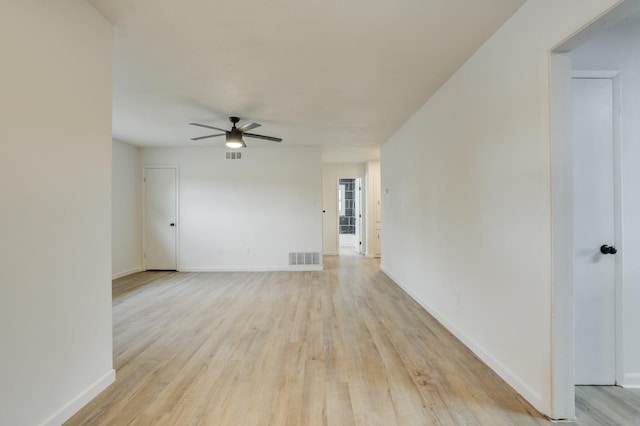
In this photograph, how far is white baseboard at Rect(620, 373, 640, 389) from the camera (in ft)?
6.03

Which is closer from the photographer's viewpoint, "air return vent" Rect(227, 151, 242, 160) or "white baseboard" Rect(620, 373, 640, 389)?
"white baseboard" Rect(620, 373, 640, 389)

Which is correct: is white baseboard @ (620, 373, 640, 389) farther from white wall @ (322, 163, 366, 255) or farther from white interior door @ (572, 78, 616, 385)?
white wall @ (322, 163, 366, 255)

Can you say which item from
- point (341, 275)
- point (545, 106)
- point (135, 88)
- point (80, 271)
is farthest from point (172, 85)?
point (341, 275)

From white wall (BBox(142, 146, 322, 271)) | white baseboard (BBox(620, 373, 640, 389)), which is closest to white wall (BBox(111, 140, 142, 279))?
white wall (BBox(142, 146, 322, 271))

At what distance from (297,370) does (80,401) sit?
1.29 meters

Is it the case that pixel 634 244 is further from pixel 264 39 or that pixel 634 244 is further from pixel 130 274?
pixel 130 274

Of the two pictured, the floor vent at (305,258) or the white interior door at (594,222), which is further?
the floor vent at (305,258)

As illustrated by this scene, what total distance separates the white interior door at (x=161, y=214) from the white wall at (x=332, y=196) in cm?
368

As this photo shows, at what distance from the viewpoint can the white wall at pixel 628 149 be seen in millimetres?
1829

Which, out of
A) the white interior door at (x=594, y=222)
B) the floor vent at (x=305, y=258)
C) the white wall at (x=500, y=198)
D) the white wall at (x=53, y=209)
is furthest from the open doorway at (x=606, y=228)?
the floor vent at (x=305, y=258)

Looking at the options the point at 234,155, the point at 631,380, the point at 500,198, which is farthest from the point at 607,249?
the point at 234,155

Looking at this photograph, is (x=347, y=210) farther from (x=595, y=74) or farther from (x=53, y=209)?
(x=53, y=209)

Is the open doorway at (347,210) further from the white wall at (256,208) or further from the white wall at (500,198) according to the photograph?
the white wall at (500,198)

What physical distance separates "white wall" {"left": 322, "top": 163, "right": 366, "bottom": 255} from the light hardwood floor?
3959 mm
